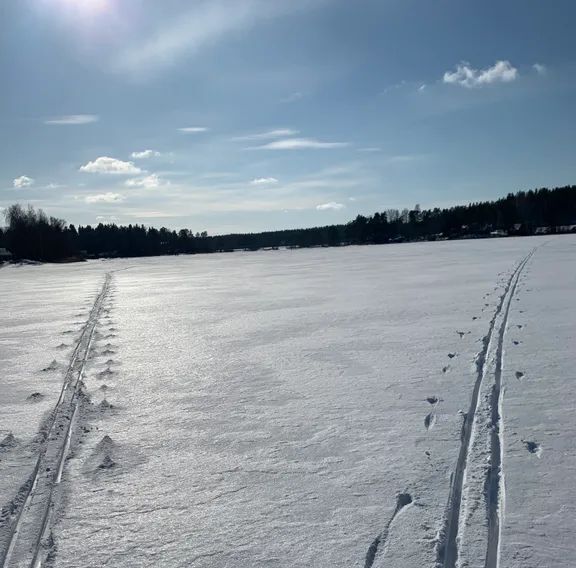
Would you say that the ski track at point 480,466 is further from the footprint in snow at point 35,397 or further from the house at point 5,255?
the house at point 5,255

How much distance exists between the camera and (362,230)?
118m

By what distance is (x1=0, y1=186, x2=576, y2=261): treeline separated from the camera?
276 ft

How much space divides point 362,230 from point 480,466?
11552 cm

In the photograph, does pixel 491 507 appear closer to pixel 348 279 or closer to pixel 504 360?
pixel 504 360

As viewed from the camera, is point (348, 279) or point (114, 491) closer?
point (114, 491)

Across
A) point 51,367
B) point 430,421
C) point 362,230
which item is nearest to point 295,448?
point 430,421

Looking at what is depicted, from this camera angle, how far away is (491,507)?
3412mm

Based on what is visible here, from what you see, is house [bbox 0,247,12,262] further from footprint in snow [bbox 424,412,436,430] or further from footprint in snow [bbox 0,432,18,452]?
footprint in snow [bbox 424,412,436,430]

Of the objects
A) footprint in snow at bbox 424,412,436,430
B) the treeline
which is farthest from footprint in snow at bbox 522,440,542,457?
the treeline

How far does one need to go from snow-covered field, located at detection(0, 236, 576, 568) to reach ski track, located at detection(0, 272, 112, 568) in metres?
0.02

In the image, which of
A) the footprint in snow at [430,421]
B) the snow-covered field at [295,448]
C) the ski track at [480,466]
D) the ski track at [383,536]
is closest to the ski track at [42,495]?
the snow-covered field at [295,448]

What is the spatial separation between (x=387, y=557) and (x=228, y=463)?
1646mm

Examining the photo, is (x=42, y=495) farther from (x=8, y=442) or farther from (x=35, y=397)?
(x=35, y=397)

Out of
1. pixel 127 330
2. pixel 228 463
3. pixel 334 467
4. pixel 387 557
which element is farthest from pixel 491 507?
pixel 127 330
